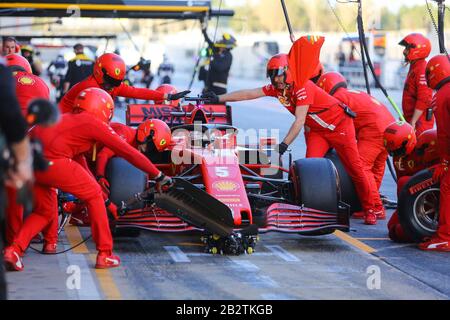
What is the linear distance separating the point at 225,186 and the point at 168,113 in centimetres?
267

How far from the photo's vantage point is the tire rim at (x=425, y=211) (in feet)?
31.2

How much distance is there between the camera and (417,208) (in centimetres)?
950

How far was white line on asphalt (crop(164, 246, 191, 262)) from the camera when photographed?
8.74 meters

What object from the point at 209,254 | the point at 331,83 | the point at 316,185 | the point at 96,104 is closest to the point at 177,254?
the point at 209,254

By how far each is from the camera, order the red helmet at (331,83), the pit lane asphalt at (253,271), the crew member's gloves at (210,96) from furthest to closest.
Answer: the red helmet at (331,83)
the crew member's gloves at (210,96)
the pit lane asphalt at (253,271)

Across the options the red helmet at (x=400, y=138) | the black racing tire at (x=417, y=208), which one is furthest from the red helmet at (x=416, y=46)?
the black racing tire at (x=417, y=208)

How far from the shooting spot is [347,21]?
48.9 ft

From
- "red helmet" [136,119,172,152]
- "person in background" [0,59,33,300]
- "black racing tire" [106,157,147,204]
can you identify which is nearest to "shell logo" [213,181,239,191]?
"black racing tire" [106,157,147,204]

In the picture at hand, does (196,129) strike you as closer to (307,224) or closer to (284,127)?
(307,224)

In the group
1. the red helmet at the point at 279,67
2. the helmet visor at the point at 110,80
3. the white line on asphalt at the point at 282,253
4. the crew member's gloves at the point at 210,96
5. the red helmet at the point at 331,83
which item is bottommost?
the white line on asphalt at the point at 282,253

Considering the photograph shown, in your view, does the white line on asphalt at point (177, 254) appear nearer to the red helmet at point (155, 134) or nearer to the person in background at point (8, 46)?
the red helmet at point (155, 134)

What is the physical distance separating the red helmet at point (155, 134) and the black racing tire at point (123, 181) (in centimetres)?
42

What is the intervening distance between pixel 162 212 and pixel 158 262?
55cm
